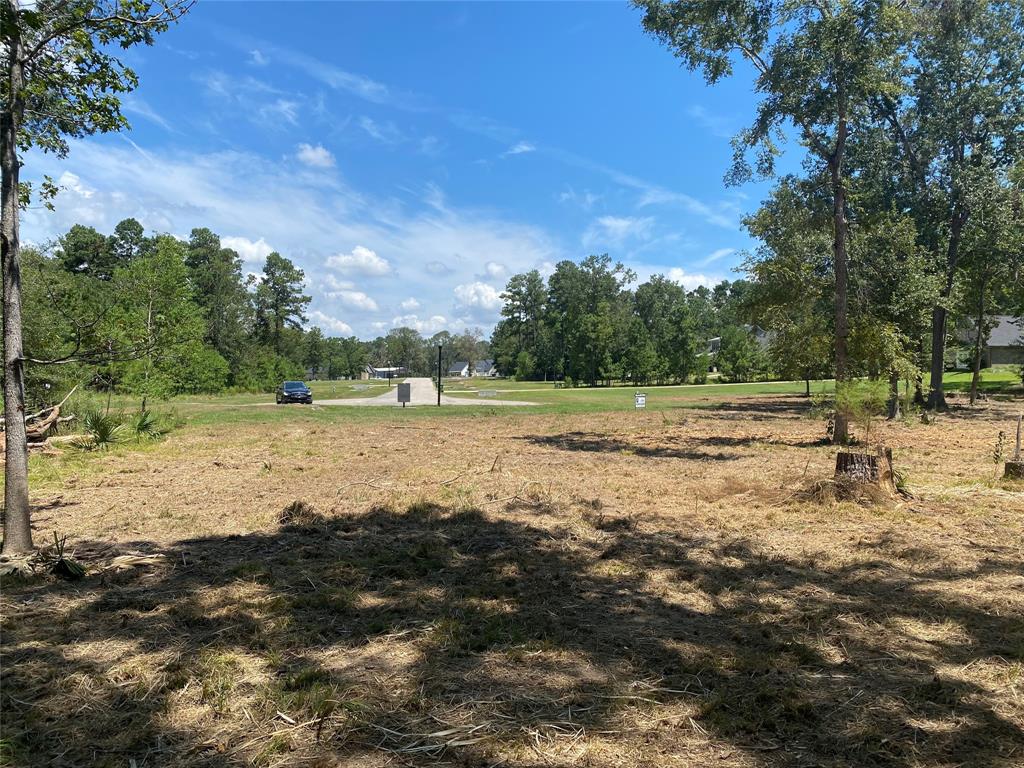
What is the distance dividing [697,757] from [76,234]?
3223 inches

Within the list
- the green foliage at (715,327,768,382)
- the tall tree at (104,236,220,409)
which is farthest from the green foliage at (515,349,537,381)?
the tall tree at (104,236,220,409)

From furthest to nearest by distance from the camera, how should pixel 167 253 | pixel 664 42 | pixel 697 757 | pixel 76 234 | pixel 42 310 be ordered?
pixel 76 234
pixel 167 253
pixel 42 310
pixel 664 42
pixel 697 757

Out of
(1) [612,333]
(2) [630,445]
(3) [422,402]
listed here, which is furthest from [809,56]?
(1) [612,333]

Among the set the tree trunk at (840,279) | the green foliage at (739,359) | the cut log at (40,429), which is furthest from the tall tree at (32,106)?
the green foliage at (739,359)

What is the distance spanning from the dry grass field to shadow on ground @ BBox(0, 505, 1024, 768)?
0.06 feet

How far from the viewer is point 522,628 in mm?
4578

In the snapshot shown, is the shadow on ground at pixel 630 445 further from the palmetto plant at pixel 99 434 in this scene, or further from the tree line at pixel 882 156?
the palmetto plant at pixel 99 434

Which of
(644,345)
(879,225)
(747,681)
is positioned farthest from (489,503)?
(644,345)

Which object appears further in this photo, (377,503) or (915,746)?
(377,503)

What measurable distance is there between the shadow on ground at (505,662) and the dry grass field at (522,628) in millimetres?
20

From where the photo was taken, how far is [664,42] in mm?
15344

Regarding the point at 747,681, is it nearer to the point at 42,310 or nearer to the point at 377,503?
the point at 377,503

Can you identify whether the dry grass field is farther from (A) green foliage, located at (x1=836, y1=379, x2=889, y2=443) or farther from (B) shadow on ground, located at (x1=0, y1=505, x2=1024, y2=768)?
(A) green foliage, located at (x1=836, y1=379, x2=889, y2=443)

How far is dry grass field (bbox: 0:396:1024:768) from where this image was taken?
3150 millimetres
